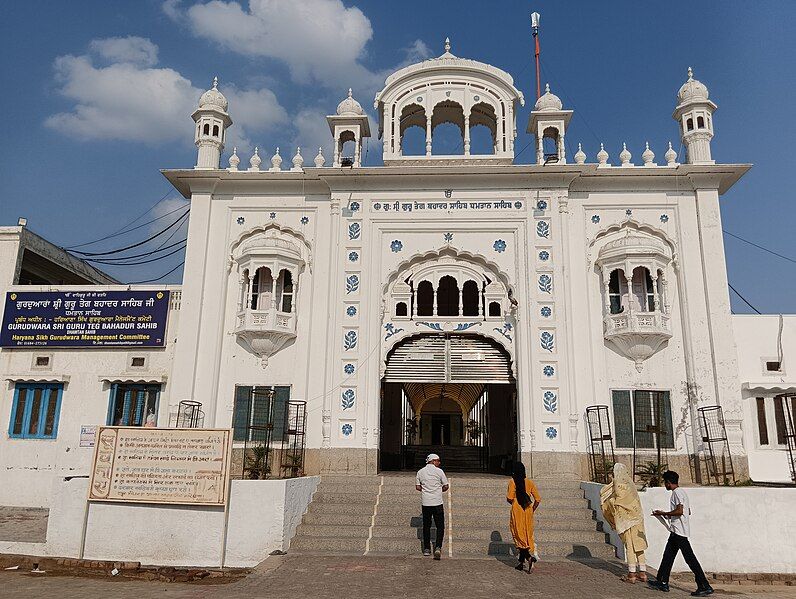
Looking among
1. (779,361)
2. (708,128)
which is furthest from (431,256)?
(779,361)

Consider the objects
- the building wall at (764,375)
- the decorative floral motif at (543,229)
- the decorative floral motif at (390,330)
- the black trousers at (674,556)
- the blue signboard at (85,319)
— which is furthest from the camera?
the blue signboard at (85,319)

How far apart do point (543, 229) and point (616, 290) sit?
239cm

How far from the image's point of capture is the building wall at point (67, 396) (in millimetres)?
15641

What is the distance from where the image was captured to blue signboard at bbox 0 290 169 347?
1652 cm

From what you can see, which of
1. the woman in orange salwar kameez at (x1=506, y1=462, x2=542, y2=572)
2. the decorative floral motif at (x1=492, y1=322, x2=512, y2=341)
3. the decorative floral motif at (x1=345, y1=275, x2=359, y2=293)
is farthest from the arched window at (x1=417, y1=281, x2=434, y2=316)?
the woman in orange salwar kameez at (x1=506, y1=462, x2=542, y2=572)

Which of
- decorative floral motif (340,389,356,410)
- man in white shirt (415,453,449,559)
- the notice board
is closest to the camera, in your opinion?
man in white shirt (415,453,449,559)

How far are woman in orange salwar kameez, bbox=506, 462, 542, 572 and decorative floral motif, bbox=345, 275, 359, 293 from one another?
7679mm

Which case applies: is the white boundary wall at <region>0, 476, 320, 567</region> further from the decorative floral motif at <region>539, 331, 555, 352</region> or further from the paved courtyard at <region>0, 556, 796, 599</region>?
the decorative floral motif at <region>539, 331, 555, 352</region>

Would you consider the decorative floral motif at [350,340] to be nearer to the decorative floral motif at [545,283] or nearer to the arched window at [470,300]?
the arched window at [470,300]

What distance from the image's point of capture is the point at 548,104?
17.3 meters

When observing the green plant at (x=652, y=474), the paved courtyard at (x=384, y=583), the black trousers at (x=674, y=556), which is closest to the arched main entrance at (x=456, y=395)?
the green plant at (x=652, y=474)

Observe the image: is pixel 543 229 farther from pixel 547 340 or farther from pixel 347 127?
pixel 347 127

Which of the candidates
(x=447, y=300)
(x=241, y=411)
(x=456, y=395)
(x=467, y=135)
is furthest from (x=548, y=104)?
(x=456, y=395)

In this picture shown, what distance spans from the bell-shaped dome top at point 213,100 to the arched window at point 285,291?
5.10m
